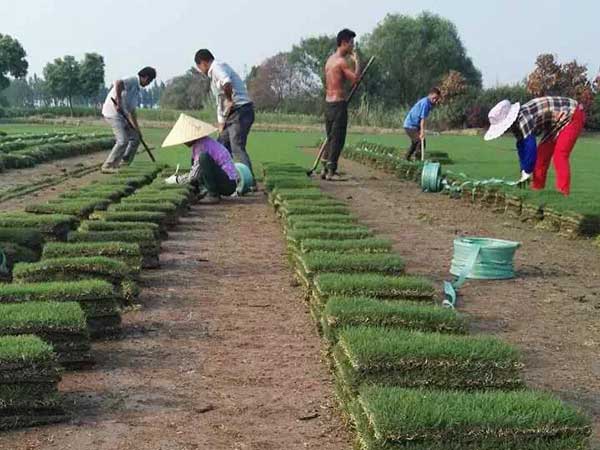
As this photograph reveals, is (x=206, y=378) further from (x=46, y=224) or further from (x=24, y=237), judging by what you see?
(x=46, y=224)

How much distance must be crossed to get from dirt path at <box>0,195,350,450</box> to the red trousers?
190 inches

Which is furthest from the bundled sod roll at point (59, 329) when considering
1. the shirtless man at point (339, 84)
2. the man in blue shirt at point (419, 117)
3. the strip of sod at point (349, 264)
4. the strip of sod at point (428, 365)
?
the man in blue shirt at point (419, 117)

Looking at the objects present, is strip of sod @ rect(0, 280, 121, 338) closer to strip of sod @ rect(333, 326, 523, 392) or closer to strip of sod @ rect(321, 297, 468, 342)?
strip of sod @ rect(321, 297, 468, 342)

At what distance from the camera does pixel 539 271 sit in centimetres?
649

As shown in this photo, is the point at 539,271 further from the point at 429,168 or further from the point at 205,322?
the point at 429,168

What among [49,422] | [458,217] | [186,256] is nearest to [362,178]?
[458,217]

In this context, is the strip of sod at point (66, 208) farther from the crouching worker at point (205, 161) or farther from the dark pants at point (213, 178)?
the dark pants at point (213, 178)

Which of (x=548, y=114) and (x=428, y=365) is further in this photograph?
(x=548, y=114)

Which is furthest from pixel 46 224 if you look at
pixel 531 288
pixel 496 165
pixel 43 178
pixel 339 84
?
pixel 496 165

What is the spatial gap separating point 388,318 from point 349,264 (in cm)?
129

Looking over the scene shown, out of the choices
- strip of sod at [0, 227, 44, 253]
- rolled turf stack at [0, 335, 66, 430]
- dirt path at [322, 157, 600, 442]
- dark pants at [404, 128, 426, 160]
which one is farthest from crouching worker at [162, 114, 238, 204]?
dark pants at [404, 128, 426, 160]

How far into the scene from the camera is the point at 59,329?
12.3ft

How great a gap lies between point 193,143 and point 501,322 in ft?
18.4

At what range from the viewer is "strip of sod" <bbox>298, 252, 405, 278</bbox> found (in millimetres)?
5137
